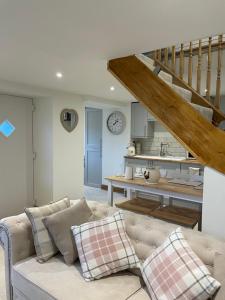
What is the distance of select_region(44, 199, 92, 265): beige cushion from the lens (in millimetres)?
1861

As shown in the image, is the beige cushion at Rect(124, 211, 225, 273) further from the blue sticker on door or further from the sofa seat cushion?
the blue sticker on door

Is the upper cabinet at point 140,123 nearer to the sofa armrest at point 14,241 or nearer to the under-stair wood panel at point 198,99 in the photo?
the under-stair wood panel at point 198,99

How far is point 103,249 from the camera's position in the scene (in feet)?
5.86

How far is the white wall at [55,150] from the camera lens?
4.18m

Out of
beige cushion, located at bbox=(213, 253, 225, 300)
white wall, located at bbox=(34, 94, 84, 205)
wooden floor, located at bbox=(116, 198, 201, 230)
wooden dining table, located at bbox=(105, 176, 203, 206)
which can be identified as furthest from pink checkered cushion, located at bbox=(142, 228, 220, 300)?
white wall, located at bbox=(34, 94, 84, 205)

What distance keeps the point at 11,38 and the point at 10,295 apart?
2047 mm

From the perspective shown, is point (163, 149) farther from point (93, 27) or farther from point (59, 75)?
point (93, 27)

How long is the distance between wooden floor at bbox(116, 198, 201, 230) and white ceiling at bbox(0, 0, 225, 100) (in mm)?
1735

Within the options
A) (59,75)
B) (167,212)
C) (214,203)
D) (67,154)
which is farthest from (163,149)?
(214,203)

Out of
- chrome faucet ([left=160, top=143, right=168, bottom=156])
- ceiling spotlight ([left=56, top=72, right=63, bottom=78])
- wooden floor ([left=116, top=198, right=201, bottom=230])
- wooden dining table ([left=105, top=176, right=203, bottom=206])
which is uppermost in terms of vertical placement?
ceiling spotlight ([left=56, top=72, right=63, bottom=78])

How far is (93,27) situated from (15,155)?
10.3ft

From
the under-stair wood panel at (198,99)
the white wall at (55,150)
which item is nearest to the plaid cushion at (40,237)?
the under-stair wood panel at (198,99)

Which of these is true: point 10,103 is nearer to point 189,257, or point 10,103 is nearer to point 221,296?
point 189,257

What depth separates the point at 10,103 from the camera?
407 cm
